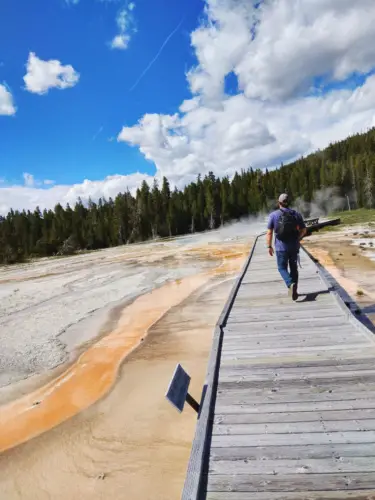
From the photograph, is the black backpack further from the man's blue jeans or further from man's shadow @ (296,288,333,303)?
man's shadow @ (296,288,333,303)

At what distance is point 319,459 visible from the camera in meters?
2.71

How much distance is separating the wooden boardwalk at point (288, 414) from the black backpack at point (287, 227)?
1.50 m

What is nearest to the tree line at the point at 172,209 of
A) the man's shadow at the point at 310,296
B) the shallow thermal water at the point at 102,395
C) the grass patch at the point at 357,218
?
the grass patch at the point at 357,218

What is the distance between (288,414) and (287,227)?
3835 millimetres

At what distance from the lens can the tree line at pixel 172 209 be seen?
73750 mm

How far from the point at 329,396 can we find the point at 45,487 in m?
3.58

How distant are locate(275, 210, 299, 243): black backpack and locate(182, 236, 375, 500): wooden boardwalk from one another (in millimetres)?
1502

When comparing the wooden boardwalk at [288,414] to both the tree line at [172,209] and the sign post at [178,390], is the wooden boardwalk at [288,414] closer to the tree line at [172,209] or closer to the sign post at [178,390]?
the sign post at [178,390]

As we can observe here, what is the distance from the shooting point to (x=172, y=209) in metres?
77.1

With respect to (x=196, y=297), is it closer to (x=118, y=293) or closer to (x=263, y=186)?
(x=118, y=293)

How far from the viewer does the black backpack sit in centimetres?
650

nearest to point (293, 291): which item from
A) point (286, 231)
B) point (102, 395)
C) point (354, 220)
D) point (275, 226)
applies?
point (286, 231)

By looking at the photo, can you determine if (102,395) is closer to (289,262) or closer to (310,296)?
(289,262)

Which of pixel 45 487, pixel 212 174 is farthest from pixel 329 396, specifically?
pixel 212 174
